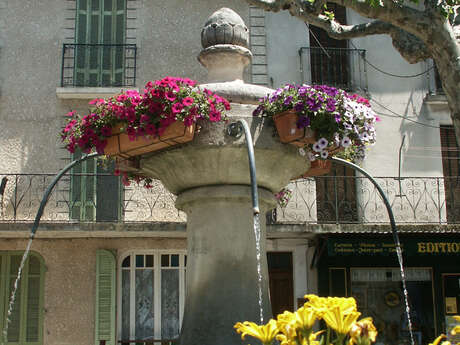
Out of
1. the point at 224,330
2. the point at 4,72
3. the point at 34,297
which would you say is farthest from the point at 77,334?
the point at 224,330

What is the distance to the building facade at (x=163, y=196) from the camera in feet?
47.6

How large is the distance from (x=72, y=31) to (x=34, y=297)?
5.49 m

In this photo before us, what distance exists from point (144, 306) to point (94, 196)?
7.75 ft

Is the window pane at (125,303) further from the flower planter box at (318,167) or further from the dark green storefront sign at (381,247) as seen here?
the flower planter box at (318,167)

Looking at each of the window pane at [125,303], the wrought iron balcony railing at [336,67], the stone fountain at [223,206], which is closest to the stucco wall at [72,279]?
the window pane at [125,303]

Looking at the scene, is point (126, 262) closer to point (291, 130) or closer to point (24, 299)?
point (24, 299)

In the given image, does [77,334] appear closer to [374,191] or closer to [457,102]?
[374,191]

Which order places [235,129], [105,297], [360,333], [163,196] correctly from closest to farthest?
[360,333], [235,129], [105,297], [163,196]

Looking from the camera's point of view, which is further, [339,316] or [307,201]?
[307,201]

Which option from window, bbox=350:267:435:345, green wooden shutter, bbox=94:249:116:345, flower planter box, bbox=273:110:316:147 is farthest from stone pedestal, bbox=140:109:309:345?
window, bbox=350:267:435:345

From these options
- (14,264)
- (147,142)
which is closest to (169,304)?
(14,264)

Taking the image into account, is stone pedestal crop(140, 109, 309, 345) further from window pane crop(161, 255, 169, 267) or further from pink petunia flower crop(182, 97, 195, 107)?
window pane crop(161, 255, 169, 267)

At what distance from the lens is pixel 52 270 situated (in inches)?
576

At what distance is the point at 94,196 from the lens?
48.8 feet
